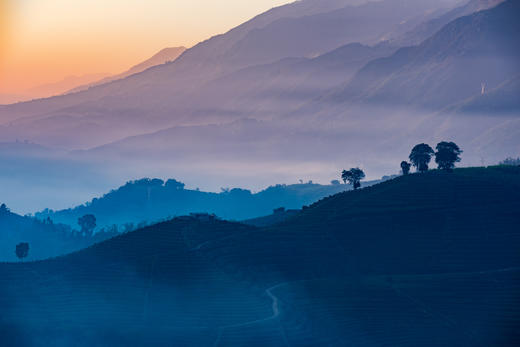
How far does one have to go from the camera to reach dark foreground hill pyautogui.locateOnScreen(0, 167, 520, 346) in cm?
11719

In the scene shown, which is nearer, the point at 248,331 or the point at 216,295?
the point at 248,331

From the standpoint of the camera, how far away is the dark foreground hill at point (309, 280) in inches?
4614

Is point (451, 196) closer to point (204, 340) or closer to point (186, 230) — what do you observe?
point (186, 230)

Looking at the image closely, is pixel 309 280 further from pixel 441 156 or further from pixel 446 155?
pixel 441 156

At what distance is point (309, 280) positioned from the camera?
137375 millimetres

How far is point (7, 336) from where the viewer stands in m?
117

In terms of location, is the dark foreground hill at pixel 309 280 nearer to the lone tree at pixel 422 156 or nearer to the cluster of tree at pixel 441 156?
the cluster of tree at pixel 441 156

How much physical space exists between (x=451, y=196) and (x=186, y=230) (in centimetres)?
4645

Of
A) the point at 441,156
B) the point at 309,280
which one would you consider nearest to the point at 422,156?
the point at 441,156

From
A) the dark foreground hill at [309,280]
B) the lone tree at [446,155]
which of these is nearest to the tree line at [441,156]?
the lone tree at [446,155]

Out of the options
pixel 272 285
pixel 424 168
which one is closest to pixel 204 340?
pixel 272 285

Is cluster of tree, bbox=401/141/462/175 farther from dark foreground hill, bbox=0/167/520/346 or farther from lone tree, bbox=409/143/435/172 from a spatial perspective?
dark foreground hill, bbox=0/167/520/346

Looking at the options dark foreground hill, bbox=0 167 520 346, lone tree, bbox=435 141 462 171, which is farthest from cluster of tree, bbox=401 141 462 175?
dark foreground hill, bbox=0 167 520 346

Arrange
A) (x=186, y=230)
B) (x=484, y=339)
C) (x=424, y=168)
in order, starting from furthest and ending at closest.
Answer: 1. (x=424, y=168)
2. (x=186, y=230)
3. (x=484, y=339)
